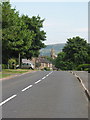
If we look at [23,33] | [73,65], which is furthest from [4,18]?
[73,65]

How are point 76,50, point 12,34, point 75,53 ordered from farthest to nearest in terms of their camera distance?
point 76,50, point 75,53, point 12,34

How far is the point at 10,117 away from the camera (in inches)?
342

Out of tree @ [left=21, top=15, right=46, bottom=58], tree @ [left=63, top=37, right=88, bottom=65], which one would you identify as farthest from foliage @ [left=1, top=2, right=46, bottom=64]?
tree @ [left=63, top=37, right=88, bottom=65]

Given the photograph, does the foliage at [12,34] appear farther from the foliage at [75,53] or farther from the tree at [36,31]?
the foliage at [75,53]

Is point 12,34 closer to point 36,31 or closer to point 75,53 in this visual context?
point 36,31

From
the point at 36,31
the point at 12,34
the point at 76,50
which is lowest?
the point at 12,34

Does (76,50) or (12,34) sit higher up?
(76,50)

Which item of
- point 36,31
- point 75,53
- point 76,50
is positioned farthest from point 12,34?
point 76,50

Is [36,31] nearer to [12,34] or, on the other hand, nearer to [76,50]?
[12,34]

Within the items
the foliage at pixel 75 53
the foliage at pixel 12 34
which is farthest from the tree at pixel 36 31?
the foliage at pixel 75 53

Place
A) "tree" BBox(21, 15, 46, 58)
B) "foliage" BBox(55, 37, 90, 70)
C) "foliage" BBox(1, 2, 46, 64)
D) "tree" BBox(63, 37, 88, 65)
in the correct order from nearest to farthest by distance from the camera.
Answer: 1. "foliage" BBox(1, 2, 46, 64)
2. "tree" BBox(21, 15, 46, 58)
3. "tree" BBox(63, 37, 88, 65)
4. "foliage" BBox(55, 37, 90, 70)

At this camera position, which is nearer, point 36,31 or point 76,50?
point 36,31

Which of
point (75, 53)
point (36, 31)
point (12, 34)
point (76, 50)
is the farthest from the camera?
point (76, 50)

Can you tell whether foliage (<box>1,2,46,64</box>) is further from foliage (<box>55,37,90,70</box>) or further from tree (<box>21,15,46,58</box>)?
foliage (<box>55,37,90,70</box>)
